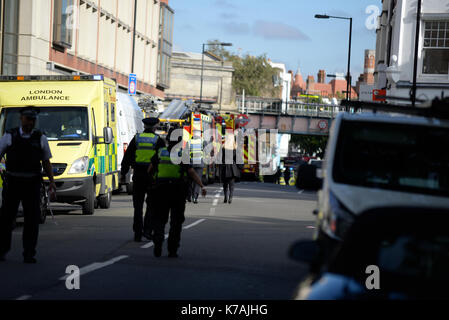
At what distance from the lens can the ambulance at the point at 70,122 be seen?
18.1m

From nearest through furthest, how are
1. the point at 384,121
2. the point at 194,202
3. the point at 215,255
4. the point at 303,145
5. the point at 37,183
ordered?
the point at 384,121, the point at 37,183, the point at 215,255, the point at 194,202, the point at 303,145

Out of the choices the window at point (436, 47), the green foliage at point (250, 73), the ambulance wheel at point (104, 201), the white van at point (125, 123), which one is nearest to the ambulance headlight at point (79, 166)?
the ambulance wheel at point (104, 201)

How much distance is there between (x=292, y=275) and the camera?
10.1 metres

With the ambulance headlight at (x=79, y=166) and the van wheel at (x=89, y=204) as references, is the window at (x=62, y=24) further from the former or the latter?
the ambulance headlight at (x=79, y=166)

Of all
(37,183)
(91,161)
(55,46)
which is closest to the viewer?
(37,183)

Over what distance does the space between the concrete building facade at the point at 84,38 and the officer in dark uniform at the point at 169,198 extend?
24.9 m

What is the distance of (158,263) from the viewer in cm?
1088

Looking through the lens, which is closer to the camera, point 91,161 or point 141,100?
point 91,161

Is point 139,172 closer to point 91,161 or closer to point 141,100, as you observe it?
point 91,161

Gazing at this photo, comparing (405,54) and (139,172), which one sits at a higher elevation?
(405,54)

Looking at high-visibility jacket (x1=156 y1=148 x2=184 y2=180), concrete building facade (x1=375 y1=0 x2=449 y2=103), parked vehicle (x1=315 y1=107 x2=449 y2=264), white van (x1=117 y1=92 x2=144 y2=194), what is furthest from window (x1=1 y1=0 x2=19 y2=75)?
parked vehicle (x1=315 y1=107 x2=449 y2=264)

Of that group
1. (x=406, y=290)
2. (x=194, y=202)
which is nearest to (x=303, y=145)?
(x=194, y=202)

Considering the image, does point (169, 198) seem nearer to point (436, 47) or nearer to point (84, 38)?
point (436, 47)

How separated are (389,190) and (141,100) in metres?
27.6
